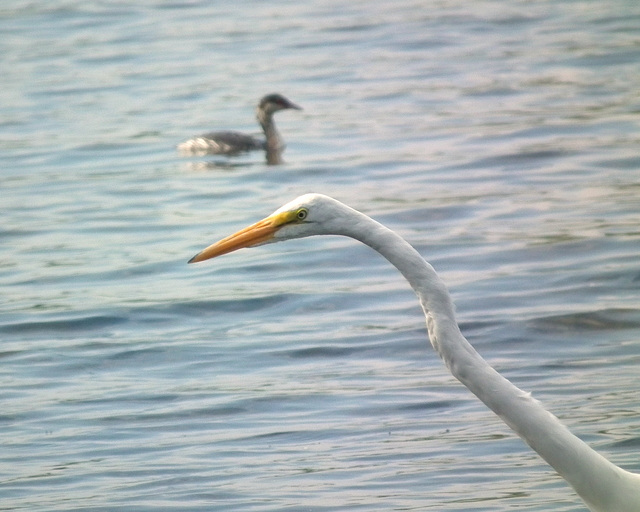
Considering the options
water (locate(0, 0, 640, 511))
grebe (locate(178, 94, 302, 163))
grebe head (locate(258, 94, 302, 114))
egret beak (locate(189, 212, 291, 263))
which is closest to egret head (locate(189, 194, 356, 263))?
egret beak (locate(189, 212, 291, 263))

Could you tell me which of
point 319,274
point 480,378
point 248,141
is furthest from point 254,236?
point 248,141

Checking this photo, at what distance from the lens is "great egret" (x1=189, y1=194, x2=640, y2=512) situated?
4.87m

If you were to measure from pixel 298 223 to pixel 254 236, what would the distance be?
0.22m

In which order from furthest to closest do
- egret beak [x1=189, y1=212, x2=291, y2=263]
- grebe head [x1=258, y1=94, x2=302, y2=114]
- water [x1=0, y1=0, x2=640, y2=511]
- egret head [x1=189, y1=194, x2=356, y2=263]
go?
grebe head [x1=258, y1=94, x2=302, y2=114], water [x1=0, y1=0, x2=640, y2=511], egret beak [x1=189, y1=212, x2=291, y2=263], egret head [x1=189, y1=194, x2=356, y2=263]

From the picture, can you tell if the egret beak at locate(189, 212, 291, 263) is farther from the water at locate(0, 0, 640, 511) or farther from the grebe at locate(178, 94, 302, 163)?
the grebe at locate(178, 94, 302, 163)

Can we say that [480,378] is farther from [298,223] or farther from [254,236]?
[254,236]

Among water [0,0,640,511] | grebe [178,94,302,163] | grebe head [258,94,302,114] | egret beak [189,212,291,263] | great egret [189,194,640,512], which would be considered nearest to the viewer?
great egret [189,194,640,512]

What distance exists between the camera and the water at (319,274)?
709cm

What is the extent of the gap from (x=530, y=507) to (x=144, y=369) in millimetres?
3386

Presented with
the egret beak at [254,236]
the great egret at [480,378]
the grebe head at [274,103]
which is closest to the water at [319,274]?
the grebe head at [274,103]

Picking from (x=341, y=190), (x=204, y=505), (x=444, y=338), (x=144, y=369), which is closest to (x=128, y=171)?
(x=341, y=190)

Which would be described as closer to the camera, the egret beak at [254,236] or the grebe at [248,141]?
the egret beak at [254,236]

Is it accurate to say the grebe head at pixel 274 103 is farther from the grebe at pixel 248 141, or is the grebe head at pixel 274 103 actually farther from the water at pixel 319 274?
the water at pixel 319 274

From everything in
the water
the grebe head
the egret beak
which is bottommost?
the water
